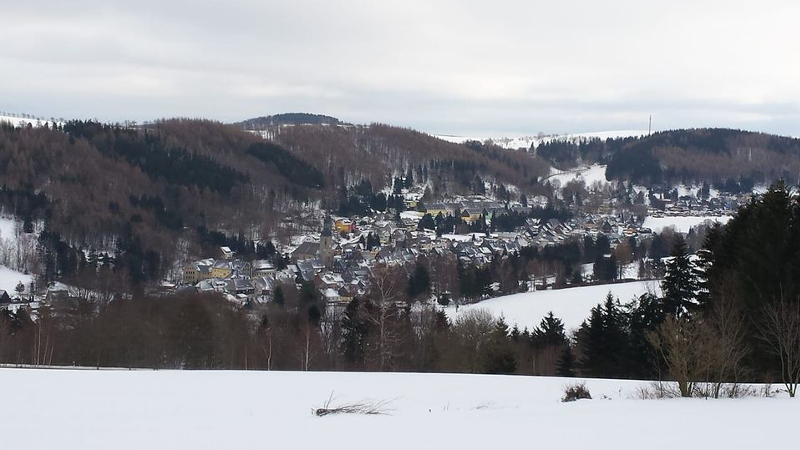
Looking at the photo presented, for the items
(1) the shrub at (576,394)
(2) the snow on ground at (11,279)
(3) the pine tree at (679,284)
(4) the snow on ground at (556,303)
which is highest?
(3) the pine tree at (679,284)

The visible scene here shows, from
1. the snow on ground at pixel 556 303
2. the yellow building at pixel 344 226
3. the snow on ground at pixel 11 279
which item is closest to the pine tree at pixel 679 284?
the snow on ground at pixel 556 303

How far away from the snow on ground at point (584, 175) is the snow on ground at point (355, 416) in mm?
143881

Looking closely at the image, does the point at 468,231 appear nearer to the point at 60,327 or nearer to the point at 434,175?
the point at 434,175

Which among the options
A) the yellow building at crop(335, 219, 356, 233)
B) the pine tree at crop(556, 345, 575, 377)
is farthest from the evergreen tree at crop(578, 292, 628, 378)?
the yellow building at crop(335, 219, 356, 233)

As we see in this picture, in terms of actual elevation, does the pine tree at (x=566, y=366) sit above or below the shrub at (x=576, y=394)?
below

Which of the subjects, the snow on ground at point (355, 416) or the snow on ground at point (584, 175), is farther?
the snow on ground at point (584, 175)

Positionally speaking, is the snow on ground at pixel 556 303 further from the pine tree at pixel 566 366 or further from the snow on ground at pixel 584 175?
the snow on ground at pixel 584 175

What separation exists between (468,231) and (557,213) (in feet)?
70.0

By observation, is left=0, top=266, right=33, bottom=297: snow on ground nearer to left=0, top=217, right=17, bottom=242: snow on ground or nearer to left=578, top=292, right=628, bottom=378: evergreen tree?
left=0, top=217, right=17, bottom=242: snow on ground

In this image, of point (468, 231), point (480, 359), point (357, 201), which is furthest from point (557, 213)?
point (480, 359)

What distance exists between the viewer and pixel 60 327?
85.0ft

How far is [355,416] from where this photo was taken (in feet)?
23.4

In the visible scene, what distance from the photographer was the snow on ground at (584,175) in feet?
506

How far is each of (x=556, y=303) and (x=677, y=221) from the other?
236ft
